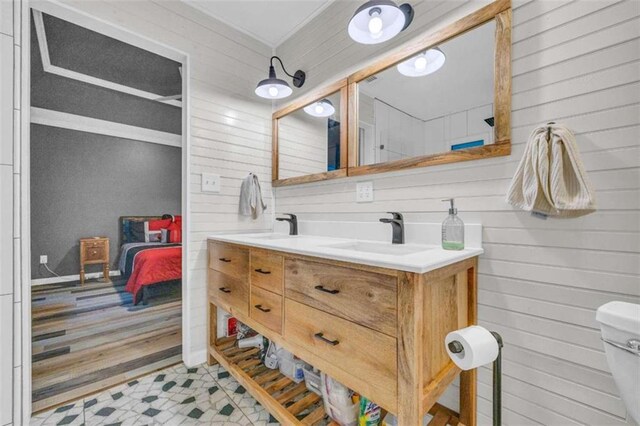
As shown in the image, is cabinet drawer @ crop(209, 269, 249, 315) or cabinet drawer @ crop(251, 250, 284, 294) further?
cabinet drawer @ crop(209, 269, 249, 315)

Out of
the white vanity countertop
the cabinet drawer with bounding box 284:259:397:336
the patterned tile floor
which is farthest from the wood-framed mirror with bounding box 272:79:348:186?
the patterned tile floor

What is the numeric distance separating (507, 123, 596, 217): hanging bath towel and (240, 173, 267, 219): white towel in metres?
1.68

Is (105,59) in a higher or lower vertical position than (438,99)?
higher

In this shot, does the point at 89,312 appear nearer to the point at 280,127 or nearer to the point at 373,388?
the point at 280,127

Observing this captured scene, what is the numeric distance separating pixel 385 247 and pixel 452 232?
0.34 m

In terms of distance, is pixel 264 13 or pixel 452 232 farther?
pixel 264 13

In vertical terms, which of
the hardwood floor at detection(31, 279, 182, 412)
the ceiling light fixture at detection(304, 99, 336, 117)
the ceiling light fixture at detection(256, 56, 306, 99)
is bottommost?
the hardwood floor at detection(31, 279, 182, 412)

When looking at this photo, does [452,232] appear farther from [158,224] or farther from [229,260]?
[158,224]

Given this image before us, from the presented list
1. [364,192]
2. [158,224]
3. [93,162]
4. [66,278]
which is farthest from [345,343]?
[93,162]

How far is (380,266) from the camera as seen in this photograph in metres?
0.94

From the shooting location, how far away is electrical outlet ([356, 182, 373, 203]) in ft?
5.47

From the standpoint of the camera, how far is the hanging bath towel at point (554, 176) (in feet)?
3.04

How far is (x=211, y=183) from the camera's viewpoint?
2.04 metres

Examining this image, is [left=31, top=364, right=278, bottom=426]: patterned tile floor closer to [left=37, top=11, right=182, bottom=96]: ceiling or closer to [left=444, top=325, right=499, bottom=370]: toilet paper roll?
[left=444, top=325, right=499, bottom=370]: toilet paper roll
